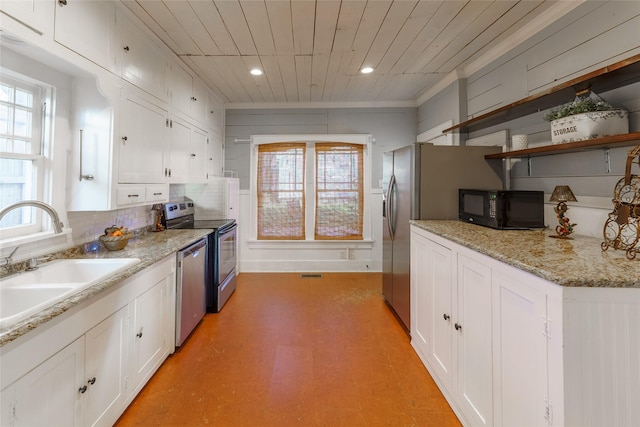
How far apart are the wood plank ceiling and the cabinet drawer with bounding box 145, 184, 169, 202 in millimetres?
1308

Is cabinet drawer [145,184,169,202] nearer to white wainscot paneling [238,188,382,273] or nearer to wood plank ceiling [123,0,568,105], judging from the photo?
wood plank ceiling [123,0,568,105]

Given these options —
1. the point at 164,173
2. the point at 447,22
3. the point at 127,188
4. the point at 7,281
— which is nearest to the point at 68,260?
the point at 7,281

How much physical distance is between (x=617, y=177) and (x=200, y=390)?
116 inches

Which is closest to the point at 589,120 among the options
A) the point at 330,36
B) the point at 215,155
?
the point at 330,36

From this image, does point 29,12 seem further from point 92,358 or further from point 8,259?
point 92,358

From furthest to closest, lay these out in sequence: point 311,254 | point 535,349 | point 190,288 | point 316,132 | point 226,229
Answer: point 311,254 → point 316,132 → point 226,229 → point 190,288 → point 535,349

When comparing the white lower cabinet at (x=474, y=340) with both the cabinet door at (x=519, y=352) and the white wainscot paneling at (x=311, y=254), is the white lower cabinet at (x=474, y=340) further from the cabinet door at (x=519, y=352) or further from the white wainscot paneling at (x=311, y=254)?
the white wainscot paneling at (x=311, y=254)

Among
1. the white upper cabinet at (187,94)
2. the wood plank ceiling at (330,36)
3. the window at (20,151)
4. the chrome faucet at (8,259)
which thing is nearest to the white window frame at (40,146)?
the window at (20,151)

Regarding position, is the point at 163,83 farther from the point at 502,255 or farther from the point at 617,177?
the point at 617,177

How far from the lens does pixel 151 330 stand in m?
1.90

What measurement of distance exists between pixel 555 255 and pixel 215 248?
278cm

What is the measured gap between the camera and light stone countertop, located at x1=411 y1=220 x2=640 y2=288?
3.16ft

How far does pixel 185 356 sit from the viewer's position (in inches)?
87.2

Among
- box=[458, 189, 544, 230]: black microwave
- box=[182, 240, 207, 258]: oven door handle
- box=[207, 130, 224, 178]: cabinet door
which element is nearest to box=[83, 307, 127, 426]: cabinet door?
box=[182, 240, 207, 258]: oven door handle
